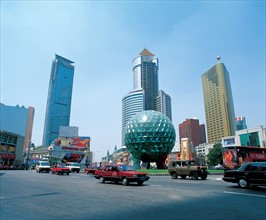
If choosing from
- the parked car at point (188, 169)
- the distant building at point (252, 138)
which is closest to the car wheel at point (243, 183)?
the parked car at point (188, 169)

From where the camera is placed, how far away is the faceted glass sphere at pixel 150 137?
46.7 m

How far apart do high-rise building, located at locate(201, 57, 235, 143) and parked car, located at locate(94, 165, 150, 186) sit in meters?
151

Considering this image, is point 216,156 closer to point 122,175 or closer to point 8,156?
point 122,175

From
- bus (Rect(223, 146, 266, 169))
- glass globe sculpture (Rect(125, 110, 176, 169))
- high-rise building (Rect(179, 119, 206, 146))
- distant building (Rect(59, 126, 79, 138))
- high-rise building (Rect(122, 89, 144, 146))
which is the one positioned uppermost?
high-rise building (Rect(122, 89, 144, 146))

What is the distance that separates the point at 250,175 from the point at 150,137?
34.2 metres

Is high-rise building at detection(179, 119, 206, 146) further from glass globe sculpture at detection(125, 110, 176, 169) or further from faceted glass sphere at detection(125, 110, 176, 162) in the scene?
faceted glass sphere at detection(125, 110, 176, 162)

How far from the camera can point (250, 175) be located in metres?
12.6

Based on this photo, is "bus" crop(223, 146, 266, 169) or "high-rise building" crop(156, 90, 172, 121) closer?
"bus" crop(223, 146, 266, 169)

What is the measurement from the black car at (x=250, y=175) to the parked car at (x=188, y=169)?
6493 millimetres

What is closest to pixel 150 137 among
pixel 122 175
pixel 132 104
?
pixel 122 175

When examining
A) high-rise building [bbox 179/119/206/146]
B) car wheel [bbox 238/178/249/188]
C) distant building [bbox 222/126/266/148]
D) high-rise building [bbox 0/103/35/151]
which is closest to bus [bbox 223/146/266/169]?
car wheel [bbox 238/178/249/188]

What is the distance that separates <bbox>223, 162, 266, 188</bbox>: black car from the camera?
1218 cm

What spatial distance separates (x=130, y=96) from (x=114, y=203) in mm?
169578

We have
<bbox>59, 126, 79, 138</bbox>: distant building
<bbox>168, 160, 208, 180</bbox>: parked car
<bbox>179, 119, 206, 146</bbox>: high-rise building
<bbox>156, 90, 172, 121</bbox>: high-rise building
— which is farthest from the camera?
<bbox>156, 90, 172, 121</bbox>: high-rise building
